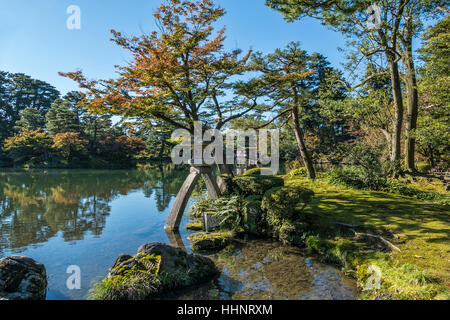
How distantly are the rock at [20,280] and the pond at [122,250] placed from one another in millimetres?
358

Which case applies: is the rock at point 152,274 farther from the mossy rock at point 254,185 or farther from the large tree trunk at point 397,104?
the large tree trunk at point 397,104

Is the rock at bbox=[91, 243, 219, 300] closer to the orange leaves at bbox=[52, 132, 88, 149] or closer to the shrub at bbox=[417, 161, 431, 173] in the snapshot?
the shrub at bbox=[417, 161, 431, 173]

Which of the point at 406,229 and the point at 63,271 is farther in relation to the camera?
the point at 406,229

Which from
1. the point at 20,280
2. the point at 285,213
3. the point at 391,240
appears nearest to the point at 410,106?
the point at 391,240

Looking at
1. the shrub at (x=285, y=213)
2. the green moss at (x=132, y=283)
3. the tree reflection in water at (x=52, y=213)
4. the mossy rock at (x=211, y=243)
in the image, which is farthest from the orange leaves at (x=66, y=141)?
the green moss at (x=132, y=283)

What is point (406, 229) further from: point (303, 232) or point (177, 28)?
point (177, 28)

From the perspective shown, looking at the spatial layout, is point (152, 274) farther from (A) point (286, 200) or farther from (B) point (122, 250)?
(A) point (286, 200)

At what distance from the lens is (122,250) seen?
18.7 ft

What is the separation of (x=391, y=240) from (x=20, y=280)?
6.47m

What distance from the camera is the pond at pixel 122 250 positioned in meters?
3.87

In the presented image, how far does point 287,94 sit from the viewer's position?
32.1 feet

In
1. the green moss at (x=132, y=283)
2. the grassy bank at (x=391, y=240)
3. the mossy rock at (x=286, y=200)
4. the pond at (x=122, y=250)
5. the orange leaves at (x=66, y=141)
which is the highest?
the orange leaves at (x=66, y=141)

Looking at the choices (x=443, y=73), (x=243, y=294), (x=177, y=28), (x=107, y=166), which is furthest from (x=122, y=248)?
(x=107, y=166)
